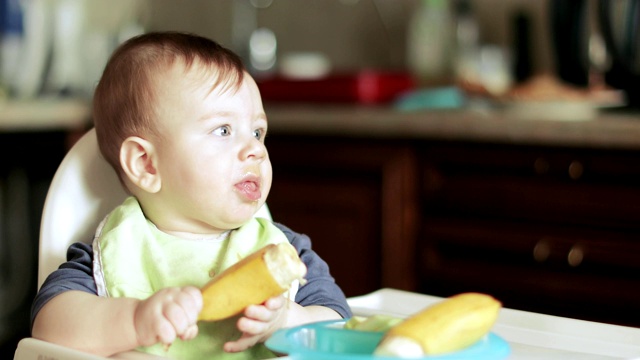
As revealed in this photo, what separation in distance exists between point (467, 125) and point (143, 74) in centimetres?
126

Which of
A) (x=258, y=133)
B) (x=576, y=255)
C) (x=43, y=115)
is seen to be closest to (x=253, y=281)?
(x=258, y=133)

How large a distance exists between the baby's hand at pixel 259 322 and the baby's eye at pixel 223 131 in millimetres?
211

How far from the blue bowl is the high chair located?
43 cm

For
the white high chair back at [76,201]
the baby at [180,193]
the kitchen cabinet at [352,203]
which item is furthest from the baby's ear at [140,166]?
the kitchen cabinet at [352,203]

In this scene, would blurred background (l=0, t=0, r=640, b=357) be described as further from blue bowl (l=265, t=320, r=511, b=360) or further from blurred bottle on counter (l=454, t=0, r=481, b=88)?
blue bowl (l=265, t=320, r=511, b=360)

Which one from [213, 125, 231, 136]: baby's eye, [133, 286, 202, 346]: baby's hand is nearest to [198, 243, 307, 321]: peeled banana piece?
[133, 286, 202, 346]: baby's hand

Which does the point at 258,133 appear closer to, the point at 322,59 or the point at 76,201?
the point at 76,201

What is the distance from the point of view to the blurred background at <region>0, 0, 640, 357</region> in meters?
2.44

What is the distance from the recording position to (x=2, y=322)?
9.43ft

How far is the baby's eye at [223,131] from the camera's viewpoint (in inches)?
41.9

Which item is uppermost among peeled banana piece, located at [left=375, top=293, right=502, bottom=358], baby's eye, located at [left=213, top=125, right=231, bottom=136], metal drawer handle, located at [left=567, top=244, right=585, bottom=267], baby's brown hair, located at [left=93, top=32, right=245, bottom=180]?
baby's brown hair, located at [left=93, top=32, right=245, bottom=180]

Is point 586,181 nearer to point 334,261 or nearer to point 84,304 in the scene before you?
point 334,261

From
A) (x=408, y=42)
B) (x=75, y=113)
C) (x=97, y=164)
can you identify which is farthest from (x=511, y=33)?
(x=97, y=164)

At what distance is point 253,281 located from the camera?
2.77 ft
